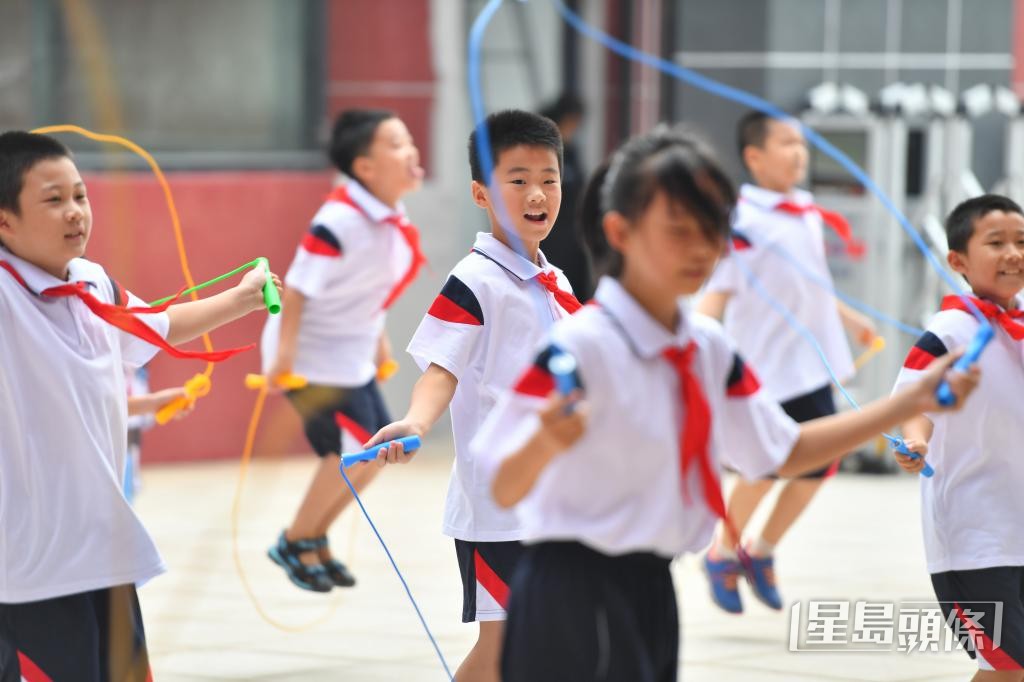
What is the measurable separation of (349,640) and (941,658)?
183 centimetres

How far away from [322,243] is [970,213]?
254cm

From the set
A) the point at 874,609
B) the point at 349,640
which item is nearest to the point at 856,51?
the point at 874,609

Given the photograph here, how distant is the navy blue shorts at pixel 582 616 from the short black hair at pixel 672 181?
0.49m

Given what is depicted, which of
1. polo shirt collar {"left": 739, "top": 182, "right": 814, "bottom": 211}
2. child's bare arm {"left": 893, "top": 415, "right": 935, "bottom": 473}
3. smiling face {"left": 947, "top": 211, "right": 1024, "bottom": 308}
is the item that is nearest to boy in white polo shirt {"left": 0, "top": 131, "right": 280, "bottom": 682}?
child's bare arm {"left": 893, "top": 415, "right": 935, "bottom": 473}

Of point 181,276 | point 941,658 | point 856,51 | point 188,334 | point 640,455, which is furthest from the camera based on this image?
point 856,51

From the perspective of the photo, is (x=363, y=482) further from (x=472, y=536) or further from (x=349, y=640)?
(x=472, y=536)

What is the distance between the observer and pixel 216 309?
3.90m

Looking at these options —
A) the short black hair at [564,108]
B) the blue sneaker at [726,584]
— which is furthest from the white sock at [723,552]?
the short black hair at [564,108]

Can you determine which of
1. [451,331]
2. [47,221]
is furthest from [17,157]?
[451,331]

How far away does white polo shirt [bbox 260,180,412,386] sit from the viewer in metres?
6.09

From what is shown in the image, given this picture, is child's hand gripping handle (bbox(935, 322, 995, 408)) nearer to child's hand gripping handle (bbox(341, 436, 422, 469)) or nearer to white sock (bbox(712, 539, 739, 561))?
child's hand gripping handle (bbox(341, 436, 422, 469))

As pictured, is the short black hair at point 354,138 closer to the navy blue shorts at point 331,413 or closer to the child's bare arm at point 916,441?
the navy blue shorts at point 331,413

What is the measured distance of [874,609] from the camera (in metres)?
5.93

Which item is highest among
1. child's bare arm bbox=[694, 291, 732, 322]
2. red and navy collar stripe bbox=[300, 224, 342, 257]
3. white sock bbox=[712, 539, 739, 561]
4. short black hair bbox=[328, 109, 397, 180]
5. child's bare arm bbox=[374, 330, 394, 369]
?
short black hair bbox=[328, 109, 397, 180]
